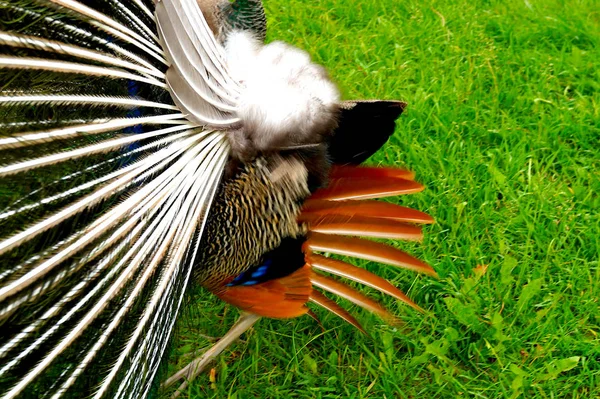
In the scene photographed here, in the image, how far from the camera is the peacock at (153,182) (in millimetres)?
1340

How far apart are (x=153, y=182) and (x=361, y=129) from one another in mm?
695

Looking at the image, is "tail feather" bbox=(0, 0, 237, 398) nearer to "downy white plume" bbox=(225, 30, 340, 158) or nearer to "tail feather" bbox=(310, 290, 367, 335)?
"downy white plume" bbox=(225, 30, 340, 158)

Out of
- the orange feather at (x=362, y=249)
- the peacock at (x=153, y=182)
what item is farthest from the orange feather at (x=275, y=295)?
the orange feather at (x=362, y=249)

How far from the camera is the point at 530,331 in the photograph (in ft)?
7.26

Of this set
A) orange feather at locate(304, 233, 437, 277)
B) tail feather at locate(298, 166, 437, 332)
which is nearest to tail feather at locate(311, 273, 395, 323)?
tail feather at locate(298, 166, 437, 332)

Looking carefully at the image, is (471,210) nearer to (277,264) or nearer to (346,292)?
(346,292)

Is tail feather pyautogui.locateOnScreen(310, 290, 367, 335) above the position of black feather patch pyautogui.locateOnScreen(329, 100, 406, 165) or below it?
below

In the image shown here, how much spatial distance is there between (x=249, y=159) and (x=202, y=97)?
0.65 ft

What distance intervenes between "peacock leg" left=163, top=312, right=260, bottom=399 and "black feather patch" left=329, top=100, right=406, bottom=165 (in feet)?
1.85

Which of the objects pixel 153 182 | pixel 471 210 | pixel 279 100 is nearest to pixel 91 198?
pixel 153 182

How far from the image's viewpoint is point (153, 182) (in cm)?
158

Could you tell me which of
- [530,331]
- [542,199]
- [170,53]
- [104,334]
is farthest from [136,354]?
[542,199]

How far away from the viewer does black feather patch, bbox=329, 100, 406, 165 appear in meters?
1.92

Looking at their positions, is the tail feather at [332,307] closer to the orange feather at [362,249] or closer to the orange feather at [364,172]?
the orange feather at [362,249]
